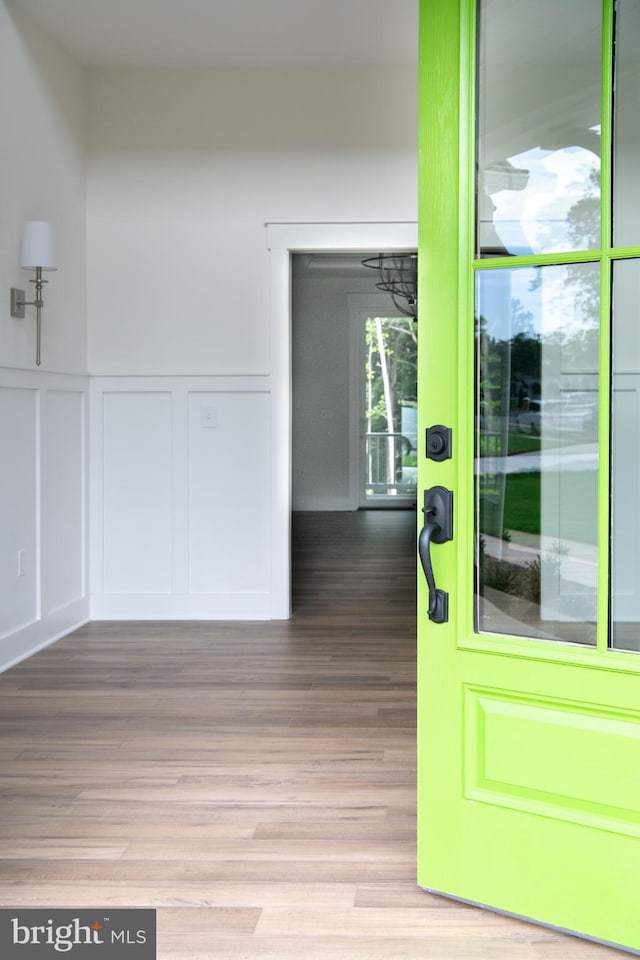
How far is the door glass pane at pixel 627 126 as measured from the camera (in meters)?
2.05

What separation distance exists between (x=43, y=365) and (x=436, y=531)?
10.7ft

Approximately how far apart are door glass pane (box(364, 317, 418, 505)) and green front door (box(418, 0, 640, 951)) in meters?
9.42

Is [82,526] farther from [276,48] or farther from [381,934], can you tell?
[381,934]

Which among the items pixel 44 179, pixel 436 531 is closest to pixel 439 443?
pixel 436 531

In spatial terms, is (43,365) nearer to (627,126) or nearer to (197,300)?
(197,300)

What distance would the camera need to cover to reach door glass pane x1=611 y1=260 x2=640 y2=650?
2076 mm

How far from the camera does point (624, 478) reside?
2.10 metres

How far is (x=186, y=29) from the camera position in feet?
16.5

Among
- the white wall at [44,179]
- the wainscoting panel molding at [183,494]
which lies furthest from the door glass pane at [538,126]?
the wainscoting panel molding at [183,494]

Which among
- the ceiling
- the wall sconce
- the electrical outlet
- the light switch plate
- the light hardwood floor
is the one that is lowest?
the light hardwood floor

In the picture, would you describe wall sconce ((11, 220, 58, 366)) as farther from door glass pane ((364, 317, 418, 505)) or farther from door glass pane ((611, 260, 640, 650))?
door glass pane ((364, 317, 418, 505))

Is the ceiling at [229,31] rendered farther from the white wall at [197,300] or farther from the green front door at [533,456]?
the green front door at [533,456]

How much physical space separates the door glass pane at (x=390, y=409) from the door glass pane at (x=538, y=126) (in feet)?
30.9

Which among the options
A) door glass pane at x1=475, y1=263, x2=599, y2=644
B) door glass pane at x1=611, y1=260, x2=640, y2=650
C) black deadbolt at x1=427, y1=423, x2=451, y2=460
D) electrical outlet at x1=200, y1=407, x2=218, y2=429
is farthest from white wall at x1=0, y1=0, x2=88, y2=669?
door glass pane at x1=611, y1=260, x2=640, y2=650
